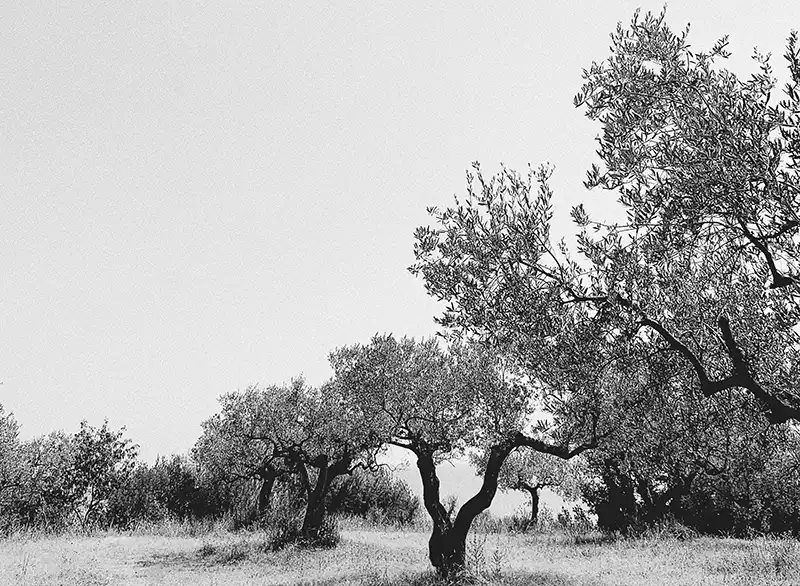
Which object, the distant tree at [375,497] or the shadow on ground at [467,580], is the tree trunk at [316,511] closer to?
the shadow on ground at [467,580]

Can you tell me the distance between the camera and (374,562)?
24000 mm

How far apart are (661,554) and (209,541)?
77.1 ft

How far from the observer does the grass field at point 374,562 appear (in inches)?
762

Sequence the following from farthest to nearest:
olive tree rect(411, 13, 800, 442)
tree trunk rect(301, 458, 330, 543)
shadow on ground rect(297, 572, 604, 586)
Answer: tree trunk rect(301, 458, 330, 543), shadow on ground rect(297, 572, 604, 586), olive tree rect(411, 13, 800, 442)

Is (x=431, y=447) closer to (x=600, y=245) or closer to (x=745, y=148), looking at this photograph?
(x=600, y=245)

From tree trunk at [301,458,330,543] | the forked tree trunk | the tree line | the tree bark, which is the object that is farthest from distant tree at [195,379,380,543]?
the tree bark

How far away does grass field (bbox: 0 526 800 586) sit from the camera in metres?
19.4

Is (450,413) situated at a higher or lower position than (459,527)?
higher

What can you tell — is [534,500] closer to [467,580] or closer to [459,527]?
[459,527]

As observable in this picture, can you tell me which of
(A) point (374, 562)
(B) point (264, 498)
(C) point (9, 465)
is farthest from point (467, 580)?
(C) point (9, 465)

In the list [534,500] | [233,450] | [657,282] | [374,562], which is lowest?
[374,562]

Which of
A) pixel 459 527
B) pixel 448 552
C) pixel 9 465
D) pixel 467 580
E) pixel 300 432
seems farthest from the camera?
pixel 9 465

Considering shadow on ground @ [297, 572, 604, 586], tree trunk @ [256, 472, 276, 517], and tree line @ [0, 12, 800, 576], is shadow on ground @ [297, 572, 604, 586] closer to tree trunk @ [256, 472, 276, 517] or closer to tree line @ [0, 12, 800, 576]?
tree line @ [0, 12, 800, 576]

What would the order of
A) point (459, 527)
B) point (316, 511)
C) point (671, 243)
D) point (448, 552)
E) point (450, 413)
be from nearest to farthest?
point (671, 243), point (448, 552), point (459, 527), point (450, 413), point (316, 511)
